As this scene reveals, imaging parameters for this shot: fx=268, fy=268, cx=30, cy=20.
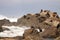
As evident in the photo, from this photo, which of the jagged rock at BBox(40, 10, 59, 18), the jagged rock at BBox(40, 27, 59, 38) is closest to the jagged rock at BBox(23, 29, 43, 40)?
the jagged rock at BBox(40, 27, 59, 38)

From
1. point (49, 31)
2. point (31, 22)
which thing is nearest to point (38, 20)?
point (31, 22)

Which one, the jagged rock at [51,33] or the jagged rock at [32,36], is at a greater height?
the jagged rock at [32,36]

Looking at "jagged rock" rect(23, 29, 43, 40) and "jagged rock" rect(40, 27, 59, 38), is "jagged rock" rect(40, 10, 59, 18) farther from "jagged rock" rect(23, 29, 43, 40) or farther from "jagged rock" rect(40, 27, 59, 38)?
"jagged rock" rect(23, 29, 43, 40)

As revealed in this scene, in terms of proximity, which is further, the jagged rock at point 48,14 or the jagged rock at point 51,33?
the jagged rock at point 48,14

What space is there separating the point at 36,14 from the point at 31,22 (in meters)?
3.96

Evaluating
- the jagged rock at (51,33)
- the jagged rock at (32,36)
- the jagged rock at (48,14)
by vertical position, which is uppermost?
the jagged rock at (48,14)

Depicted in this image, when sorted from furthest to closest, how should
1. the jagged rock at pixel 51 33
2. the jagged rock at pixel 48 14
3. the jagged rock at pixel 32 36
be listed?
the jagged rock at pixel 48 14, the jagged rock at pixel 51 33, the jagged rock at pixel 32 36

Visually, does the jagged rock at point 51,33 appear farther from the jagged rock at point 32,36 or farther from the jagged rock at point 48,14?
the jagged rock at point 48,14

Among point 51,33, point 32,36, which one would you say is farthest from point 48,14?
point 32,36

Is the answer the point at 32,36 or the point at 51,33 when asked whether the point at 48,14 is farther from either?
the point at 32,36

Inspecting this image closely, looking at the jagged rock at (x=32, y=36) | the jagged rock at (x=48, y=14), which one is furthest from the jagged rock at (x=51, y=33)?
the jagged rock at (x=48, y=14)

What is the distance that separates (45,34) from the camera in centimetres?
4300

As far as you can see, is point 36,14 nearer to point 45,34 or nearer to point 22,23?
point 22,23

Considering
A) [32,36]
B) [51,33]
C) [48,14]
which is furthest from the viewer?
[48,14]
